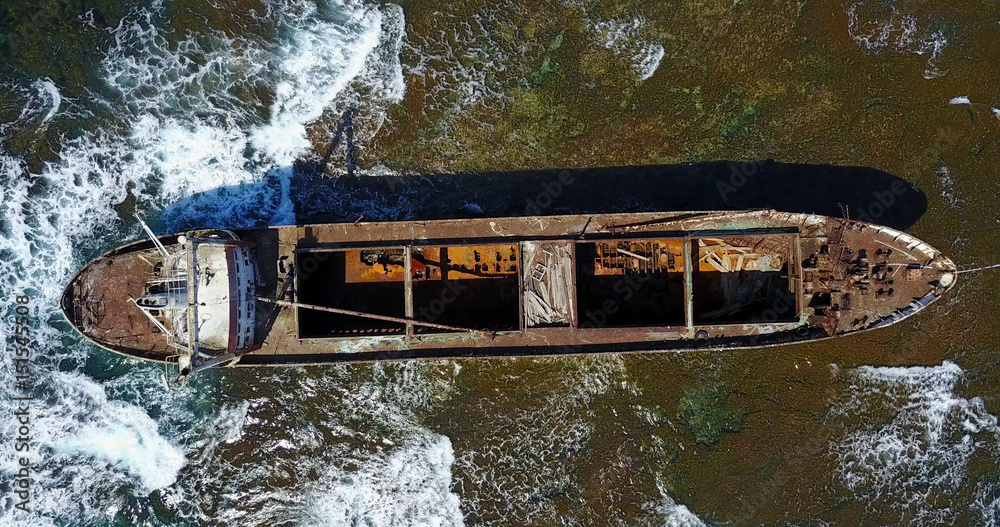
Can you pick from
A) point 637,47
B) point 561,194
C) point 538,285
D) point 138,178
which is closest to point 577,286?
point 538,285

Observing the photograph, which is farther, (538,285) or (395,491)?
(395,491)

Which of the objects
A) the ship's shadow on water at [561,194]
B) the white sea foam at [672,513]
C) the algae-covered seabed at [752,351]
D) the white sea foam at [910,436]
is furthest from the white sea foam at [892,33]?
the white sea foam at [672,513]

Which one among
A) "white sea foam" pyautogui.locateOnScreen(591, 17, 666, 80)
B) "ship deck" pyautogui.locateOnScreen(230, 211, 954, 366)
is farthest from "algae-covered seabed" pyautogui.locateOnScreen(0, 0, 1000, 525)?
"ship deck" pyautogui.locateOnScreen(230, 211, 954, 366)

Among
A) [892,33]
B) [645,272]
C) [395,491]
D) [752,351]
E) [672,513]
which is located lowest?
[672,513]

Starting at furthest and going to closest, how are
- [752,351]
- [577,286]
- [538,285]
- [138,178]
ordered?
[138,178], [752,351], [577,286], [538,285]

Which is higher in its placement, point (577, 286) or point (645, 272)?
point (645, 272)

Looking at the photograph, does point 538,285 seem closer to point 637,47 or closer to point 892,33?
point 637,47

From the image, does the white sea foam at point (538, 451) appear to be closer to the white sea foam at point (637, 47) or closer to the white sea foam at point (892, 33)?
the white sea foam at point (637, 47)

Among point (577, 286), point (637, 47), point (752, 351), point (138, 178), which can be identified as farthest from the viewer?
point (138, 178)

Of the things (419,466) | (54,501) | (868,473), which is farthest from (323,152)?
(868,473)
